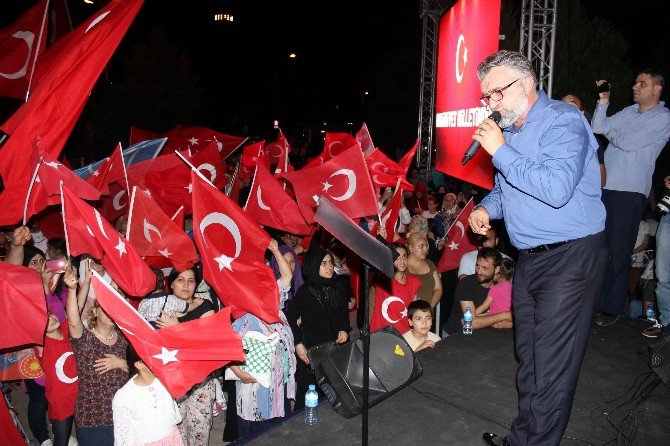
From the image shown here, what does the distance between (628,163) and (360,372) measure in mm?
2808

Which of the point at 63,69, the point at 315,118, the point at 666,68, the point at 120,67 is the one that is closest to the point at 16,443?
the point at 63,69

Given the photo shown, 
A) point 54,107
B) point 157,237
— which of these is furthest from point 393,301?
point 54,107

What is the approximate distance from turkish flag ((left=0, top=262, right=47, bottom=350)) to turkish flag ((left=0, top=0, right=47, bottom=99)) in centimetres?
345

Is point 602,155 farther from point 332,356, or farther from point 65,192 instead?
point 65,192

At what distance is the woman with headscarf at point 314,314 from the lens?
5172 mm

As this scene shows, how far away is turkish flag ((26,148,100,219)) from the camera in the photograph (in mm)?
4941

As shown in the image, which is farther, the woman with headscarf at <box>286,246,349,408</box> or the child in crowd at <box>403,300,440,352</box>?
the woman with headscarf at <box>286,246,349,408</box>

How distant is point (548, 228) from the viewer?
2.58 m

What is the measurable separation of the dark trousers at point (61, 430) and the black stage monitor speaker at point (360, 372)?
7.98ft

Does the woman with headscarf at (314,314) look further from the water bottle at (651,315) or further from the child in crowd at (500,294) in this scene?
the water bottle at (651,315)

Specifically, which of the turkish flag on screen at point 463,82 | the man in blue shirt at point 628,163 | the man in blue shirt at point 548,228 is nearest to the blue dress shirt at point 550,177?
the man in blue shirt at point 548,228

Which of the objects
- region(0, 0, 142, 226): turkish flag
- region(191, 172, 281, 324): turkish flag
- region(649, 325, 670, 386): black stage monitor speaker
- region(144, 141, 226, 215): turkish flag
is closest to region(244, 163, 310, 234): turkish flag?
region(191, 172, 281, 324): turkish flag

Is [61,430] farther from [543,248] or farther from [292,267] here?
[543,248]

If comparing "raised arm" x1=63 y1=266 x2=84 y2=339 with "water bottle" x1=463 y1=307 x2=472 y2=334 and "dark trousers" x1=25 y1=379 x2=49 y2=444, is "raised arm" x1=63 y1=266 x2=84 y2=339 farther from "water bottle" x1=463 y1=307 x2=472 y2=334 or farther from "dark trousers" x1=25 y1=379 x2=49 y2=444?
"water bottle" x1=463 y1=307 x2=472 y2=334
